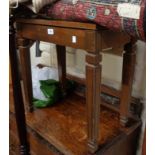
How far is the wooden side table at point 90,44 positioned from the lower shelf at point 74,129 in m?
0.06

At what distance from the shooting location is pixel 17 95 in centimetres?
81

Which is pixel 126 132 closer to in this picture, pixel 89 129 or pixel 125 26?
pixel 89 129

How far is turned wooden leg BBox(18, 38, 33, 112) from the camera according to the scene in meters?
0.91

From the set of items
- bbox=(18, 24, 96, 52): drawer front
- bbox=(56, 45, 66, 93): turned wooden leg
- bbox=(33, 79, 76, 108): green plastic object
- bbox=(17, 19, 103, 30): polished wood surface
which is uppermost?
bbox=(17, 19, 103, 30): polished wood surface

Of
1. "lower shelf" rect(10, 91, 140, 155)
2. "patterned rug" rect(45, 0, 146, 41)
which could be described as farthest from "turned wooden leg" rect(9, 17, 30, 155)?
"patterned rug" rect(45, 0, 146, 41)

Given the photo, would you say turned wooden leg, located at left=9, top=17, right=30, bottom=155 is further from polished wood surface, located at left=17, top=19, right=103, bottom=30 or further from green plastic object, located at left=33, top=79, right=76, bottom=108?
green plastic object, located at left=33, top=79, right=76, bottom=108

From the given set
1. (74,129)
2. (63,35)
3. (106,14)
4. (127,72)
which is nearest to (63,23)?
(63,35)

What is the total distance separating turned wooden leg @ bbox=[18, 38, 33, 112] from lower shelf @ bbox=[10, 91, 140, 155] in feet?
0.28

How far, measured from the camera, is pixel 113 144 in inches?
32.0

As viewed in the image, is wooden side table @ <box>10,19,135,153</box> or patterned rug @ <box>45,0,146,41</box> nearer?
patterned rug @ <box>45,0,146,41</box>

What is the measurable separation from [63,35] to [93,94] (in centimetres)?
22

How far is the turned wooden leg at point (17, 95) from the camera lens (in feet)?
2.40
